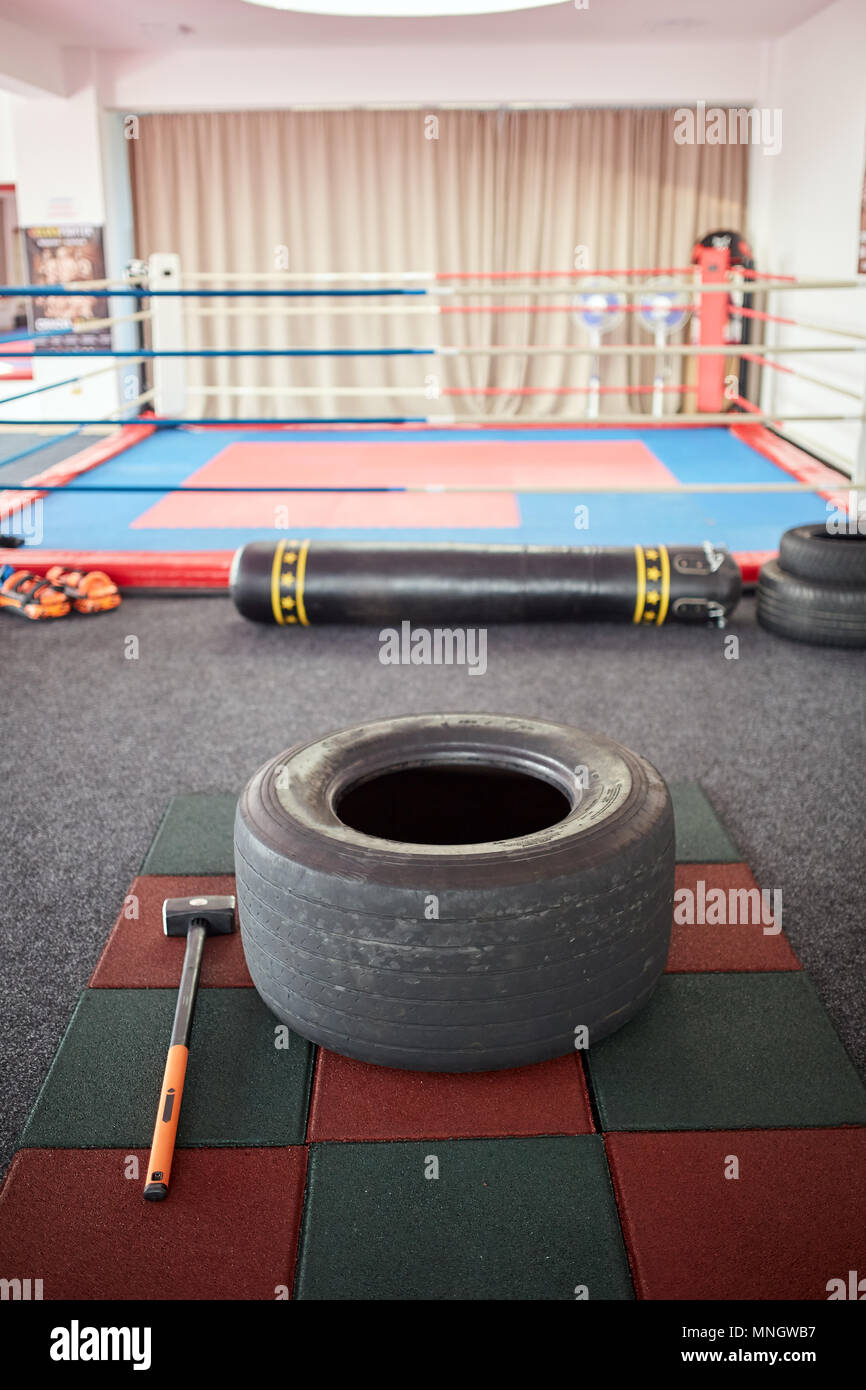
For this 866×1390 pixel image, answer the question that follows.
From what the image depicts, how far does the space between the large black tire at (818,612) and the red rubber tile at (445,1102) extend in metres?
2.61

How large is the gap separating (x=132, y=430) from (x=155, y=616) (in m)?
4.13

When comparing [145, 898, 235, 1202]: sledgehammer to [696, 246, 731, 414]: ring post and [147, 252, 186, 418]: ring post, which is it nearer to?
[147, 252, 186, 418]: ring post

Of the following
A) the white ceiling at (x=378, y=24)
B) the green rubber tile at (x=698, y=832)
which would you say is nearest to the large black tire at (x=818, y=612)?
the green rubber tile at (x=698, y=832)

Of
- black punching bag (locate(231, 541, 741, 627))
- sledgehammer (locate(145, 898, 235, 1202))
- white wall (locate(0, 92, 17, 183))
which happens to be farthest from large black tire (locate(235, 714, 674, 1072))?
white wall (locate(0, 92, 17, 183))

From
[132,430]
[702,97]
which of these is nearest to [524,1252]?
[132,430]

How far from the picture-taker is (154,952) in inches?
90.4

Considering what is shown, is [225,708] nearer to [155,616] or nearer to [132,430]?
[155,616]

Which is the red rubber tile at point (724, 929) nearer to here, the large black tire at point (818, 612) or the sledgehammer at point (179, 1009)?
the sledgehammer at point (179, 1009)

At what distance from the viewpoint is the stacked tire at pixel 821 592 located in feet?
13.5

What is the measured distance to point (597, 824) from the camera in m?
1.92

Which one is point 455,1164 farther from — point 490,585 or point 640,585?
point 640,585

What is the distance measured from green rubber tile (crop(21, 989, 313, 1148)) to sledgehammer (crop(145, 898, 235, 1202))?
1.4 inches

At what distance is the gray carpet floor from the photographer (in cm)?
234
